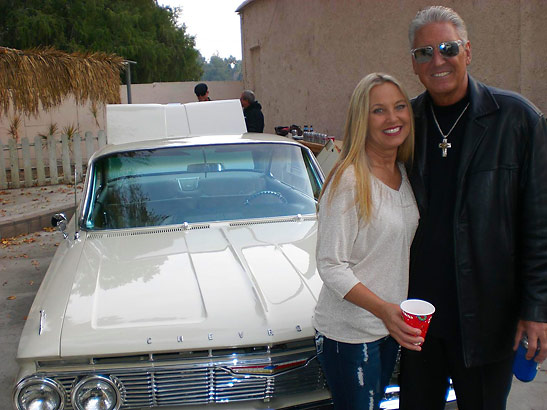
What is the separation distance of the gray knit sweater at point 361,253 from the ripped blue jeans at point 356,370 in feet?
0.13

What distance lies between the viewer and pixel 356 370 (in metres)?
1.88

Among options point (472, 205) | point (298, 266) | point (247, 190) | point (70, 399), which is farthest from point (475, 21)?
point (70, 399)

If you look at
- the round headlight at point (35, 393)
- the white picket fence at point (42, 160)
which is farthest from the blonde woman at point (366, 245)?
the white picket fence at point (42, 160)

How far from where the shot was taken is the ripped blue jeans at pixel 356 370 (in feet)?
6.15

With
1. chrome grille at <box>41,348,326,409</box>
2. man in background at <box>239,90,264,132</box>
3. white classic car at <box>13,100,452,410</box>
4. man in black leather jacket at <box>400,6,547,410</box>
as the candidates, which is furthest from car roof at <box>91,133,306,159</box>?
man in background at <box>239,90,264,132</box>

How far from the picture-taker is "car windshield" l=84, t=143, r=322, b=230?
11.5 ft

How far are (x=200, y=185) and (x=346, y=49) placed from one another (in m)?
8.33

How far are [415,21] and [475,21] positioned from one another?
20.8 feet

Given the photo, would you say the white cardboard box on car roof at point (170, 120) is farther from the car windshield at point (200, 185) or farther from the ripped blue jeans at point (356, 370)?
the ripped blue jeans at point (356, 370)

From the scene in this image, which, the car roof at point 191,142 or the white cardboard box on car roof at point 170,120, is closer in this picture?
the car roof at point 191,142

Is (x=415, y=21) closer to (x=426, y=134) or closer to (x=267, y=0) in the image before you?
(x=426, y=134)

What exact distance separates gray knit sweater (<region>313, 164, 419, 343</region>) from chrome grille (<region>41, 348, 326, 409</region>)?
0.46 m

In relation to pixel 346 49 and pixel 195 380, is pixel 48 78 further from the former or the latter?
pixel 195 380

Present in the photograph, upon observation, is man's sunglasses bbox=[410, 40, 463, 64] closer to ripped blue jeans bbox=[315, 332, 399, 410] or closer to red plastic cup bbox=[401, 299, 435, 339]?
red plastic cup bbox=[401, 299, 435, 339]
